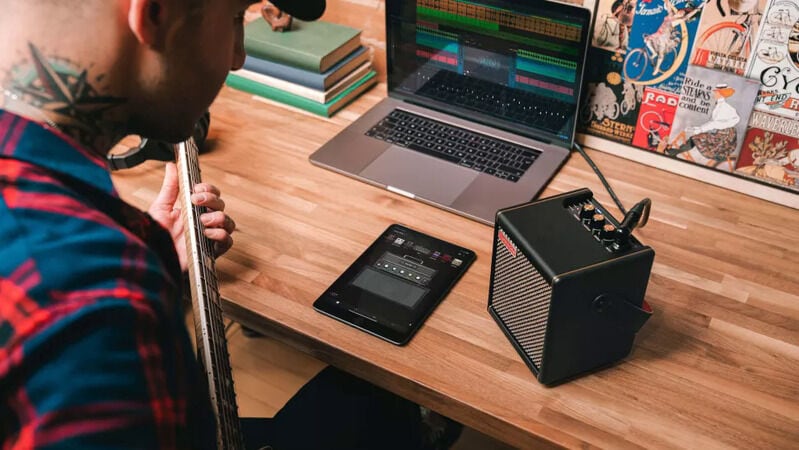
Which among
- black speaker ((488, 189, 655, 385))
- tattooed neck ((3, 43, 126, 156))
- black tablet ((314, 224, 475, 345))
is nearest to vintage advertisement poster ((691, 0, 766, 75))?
black speaker ((488, 189, 655, 385))

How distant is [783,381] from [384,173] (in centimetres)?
70

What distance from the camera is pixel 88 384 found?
0.54 meters

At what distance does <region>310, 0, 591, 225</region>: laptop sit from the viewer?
4.07 ft

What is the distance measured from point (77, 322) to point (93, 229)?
0.32 ft

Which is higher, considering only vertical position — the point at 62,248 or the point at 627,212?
the point at 62,248

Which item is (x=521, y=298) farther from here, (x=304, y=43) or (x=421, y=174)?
(x=304, y=43)

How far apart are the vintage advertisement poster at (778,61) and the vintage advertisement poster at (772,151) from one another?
0.07ft

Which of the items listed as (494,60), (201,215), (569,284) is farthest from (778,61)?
(201,215)

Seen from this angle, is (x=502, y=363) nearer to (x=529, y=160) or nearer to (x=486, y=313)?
(x=486, y=313)

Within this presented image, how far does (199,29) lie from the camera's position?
75 centimetres

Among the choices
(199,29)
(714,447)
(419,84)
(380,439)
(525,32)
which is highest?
(199,29)

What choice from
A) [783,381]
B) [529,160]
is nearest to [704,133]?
[529,160]

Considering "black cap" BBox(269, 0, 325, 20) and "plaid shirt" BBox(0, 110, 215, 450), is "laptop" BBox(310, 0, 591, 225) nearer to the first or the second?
"black cap" BBox(269, 0, 325, 20)

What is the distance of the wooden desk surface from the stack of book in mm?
116
